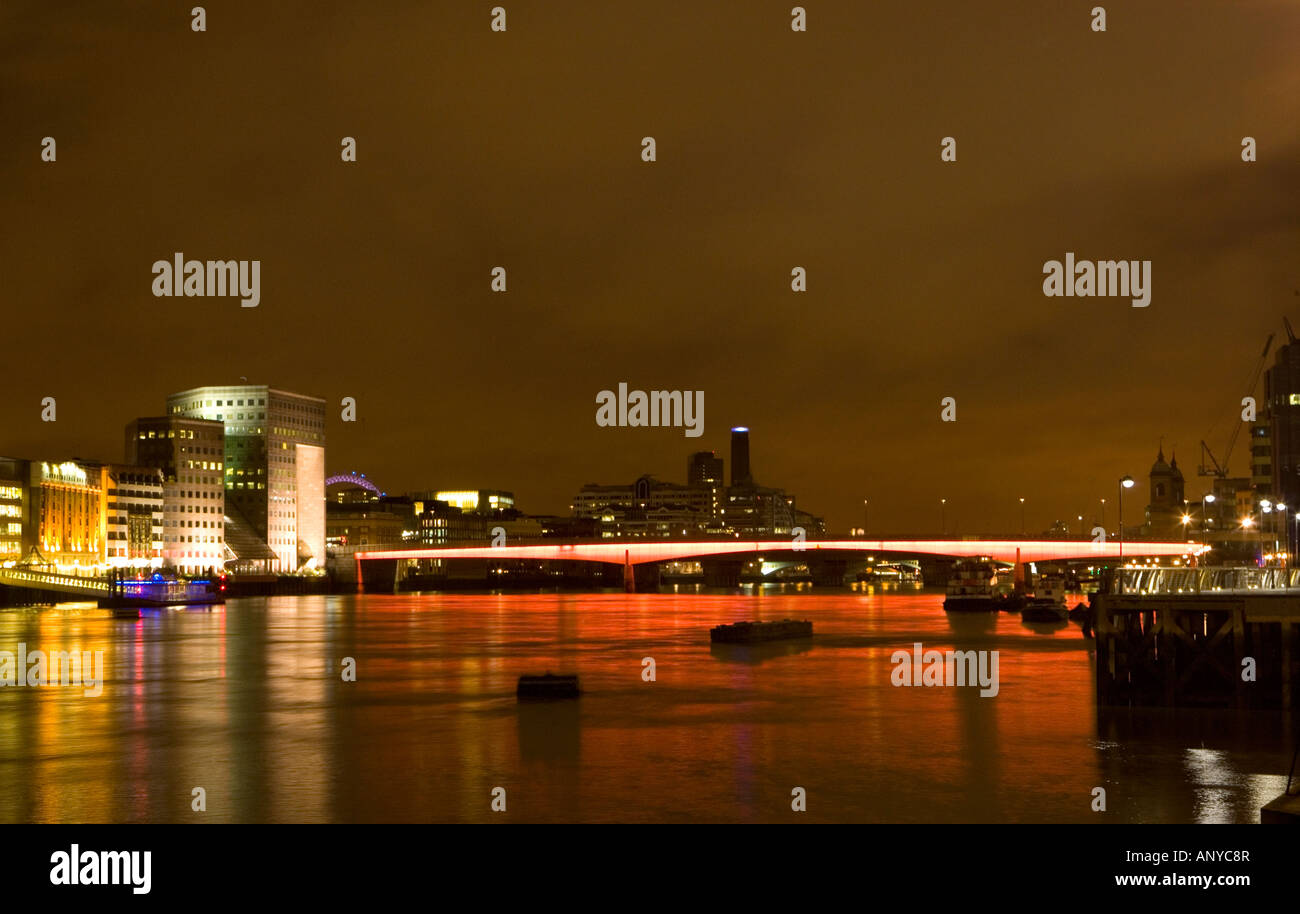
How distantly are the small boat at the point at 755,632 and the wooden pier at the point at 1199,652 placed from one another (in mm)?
30945

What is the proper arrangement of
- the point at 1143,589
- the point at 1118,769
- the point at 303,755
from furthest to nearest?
1. the point at 1143,589
2. the point at 303,755
3. the point at 1118,769

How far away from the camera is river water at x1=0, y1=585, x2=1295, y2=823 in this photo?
24469 mm

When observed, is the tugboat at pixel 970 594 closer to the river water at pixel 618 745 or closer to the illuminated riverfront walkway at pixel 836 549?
the illuminated riverfront walkway at pixel 836 549

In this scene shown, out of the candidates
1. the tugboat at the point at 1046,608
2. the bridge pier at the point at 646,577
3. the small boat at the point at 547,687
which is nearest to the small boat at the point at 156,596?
the bridge pier at the point at 646,577

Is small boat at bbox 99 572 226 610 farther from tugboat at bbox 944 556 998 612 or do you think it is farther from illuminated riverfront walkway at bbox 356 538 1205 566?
tugboat at bbox 944 556 998 612

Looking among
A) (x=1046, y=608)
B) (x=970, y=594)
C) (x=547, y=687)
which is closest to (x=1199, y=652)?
(x=547, y=687)

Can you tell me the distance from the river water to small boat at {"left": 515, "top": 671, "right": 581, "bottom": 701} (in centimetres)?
54

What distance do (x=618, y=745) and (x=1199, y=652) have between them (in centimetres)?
1699

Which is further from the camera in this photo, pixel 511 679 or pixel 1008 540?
pixel 1008 540

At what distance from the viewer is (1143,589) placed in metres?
41.0

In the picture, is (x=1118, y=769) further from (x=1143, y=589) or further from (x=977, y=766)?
(x=1143, y=589)
